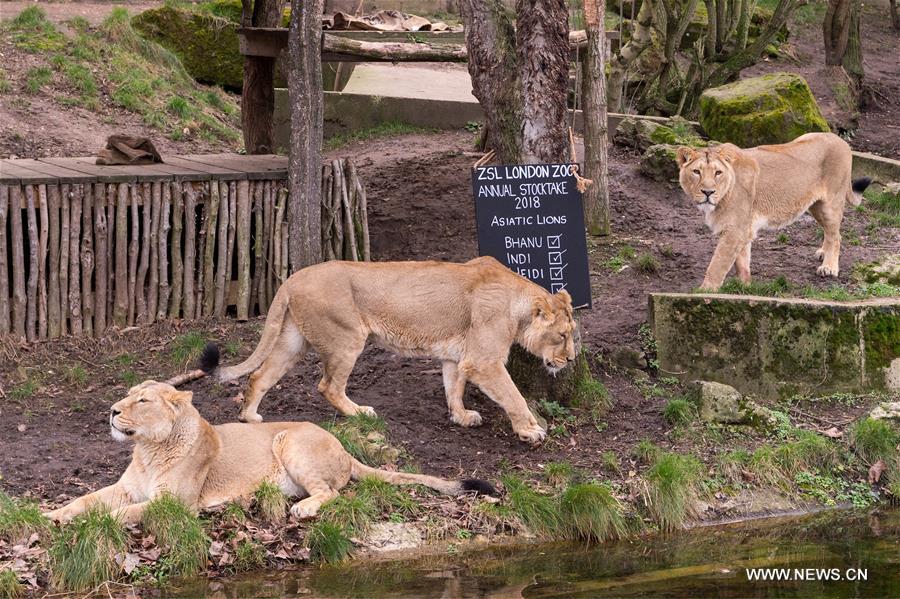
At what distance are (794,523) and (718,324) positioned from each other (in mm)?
2055

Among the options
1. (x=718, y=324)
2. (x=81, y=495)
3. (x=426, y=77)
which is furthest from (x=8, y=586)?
(x=426, y=77)

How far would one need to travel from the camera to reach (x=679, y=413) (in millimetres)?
9148

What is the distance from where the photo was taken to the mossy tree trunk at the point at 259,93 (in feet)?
47.4

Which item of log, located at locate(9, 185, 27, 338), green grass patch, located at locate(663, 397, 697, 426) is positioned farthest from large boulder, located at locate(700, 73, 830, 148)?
log, located at locate(9, 185, 27, 338)

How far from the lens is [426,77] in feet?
64.4

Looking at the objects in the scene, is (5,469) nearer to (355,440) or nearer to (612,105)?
(355,440)

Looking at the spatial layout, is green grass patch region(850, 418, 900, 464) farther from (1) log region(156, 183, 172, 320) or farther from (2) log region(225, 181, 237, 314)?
(1) log region(156, 183, 172, 320)

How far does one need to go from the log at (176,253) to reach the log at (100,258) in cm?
60

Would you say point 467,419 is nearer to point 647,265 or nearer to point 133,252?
point 647,265

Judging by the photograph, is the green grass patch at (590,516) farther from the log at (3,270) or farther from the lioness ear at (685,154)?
the log at (3,270)

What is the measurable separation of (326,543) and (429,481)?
0.89m

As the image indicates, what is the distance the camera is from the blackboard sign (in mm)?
9266

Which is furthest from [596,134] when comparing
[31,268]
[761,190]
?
[31,268]

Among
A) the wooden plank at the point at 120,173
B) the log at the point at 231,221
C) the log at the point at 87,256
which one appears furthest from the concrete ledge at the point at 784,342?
the log at the point at 87,256
